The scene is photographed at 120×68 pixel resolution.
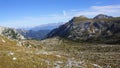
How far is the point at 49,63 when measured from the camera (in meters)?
46.6

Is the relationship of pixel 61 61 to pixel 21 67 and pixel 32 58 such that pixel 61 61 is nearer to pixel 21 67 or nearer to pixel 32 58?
pixel 32 58

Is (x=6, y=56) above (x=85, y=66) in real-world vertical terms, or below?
above

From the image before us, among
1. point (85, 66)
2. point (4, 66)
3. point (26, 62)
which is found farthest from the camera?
point (85, 66)

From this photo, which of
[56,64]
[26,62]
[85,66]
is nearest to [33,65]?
[26,62]

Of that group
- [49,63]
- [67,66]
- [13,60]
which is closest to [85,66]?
[67,66]

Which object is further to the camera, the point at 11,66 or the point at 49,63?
the point at 49,63

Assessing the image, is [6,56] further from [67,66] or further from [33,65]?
[67,66]

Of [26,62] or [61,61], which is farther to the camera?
[61,61]

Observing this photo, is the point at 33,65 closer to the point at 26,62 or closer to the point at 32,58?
the point at 26,62

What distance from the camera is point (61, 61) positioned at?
49719 mm

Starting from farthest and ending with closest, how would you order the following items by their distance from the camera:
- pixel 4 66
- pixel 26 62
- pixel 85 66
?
pixel 85 66 → pixel 26 62 → pixel 4 66

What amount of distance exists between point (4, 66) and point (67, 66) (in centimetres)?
1210

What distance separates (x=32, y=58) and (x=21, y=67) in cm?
736

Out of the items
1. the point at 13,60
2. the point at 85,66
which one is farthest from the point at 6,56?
the point at 85,66
